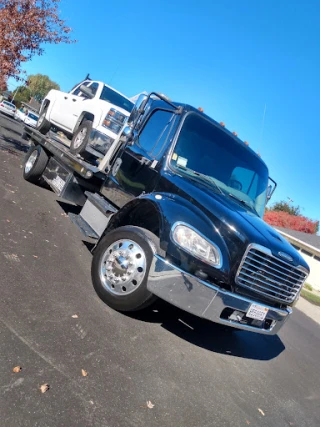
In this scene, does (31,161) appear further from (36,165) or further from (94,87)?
(94,87)

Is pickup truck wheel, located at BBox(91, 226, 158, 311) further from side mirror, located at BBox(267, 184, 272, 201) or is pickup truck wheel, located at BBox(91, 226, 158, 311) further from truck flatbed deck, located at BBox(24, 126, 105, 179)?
side mirror, located at BBox(267, 184, 272, 201)

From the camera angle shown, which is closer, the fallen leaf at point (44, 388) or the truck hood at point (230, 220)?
the fallen leaf at point (44, 388)

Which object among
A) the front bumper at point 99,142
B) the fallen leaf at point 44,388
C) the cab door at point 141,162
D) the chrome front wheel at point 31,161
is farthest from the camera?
the chrome front wheel at point 31,161

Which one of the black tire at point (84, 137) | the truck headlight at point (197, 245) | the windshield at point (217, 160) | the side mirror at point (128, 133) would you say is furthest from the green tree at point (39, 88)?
the truck headlight at point (197, 245)

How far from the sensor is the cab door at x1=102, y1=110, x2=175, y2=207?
4668mm

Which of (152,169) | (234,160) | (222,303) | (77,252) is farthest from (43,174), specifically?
(222,303)

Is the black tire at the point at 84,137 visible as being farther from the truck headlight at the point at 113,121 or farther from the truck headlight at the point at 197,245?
the truck headlight at the point at 197,245

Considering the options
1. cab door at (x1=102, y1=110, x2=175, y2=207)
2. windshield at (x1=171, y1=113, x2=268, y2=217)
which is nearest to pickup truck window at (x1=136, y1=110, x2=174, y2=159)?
cab door at (x1=102, y1=110, x2=175, y2=207)

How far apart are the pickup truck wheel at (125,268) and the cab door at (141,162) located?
2.90 feet

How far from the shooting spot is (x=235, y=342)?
522 cm

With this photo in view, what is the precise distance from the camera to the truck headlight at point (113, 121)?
7297 millimetres

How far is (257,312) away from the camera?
147 inches

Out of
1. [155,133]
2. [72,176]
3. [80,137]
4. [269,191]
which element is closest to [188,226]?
[155,133]

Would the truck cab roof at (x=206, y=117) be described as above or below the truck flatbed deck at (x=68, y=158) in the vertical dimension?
above
